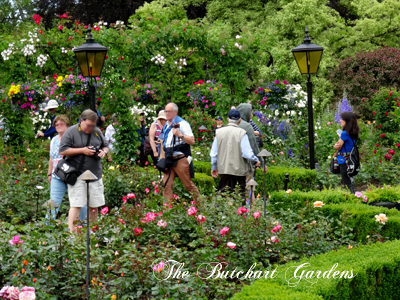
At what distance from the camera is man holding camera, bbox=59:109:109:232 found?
5137 millimetres

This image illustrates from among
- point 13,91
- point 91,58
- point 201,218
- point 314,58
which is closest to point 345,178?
point 314,58

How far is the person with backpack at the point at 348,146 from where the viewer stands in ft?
23.2

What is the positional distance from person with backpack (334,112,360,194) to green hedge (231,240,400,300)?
285 centimetres

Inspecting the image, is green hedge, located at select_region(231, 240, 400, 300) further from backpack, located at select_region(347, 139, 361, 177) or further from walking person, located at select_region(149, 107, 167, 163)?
walking person, located at select_region(149, 107, 167, 163)

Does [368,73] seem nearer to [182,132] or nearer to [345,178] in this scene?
[345,178]

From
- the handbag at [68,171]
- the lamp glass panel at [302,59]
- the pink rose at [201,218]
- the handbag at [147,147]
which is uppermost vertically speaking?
the lamp glass panel at [302,59]

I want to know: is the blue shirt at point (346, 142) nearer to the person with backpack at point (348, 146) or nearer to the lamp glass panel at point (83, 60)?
the person with backpack at point (348, 146)

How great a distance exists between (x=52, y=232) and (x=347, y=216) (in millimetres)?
2840

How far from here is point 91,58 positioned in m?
6.96

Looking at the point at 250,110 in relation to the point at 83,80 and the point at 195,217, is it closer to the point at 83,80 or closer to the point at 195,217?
the point at 195,217

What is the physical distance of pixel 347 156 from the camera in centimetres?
718

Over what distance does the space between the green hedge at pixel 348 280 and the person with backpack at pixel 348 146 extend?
9.34ft

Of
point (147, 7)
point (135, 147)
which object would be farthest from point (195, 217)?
point (147, 7)

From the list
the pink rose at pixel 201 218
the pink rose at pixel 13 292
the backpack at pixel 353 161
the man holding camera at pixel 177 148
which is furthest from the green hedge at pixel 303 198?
the pink rose at pixel 13 292
